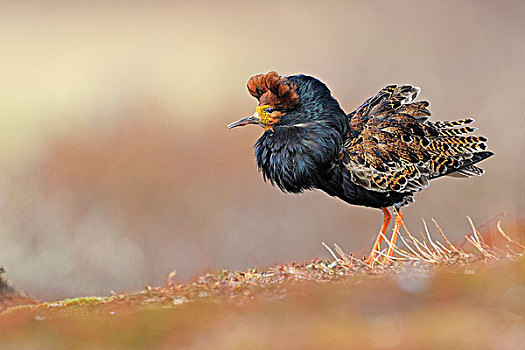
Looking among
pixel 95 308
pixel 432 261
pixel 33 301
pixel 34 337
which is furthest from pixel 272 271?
pixel 34 337

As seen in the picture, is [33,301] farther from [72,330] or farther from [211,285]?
[72,330]

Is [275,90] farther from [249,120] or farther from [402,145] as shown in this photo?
[402,145]

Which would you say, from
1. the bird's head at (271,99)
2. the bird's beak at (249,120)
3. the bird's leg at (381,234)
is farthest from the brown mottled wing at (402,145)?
the bird's beak at (249,120)

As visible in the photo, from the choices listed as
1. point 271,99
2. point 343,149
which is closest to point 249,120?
point 271,99

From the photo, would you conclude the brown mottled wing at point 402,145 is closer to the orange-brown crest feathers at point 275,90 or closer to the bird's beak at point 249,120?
the orange-brown crest feathers at point 275,90

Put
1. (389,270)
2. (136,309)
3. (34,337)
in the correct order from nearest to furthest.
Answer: (34,337) → (136,309) → (389,270)

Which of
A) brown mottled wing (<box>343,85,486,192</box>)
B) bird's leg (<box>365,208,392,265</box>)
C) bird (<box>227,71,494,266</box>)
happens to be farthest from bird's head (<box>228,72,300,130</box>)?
bird's leg (<box>365,208,392,265</box>)

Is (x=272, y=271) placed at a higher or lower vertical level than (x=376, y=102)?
lower
